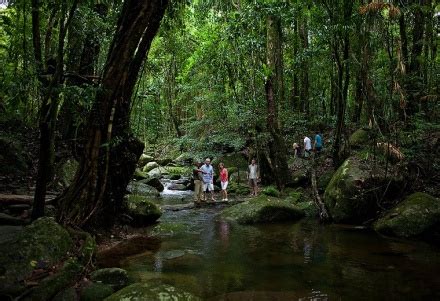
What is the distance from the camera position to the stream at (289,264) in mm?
6375

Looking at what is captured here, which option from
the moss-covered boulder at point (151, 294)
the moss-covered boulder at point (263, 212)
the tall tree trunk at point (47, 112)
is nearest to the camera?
the moss-covered boulder at point (151, 294)

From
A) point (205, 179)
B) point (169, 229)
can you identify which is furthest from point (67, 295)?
point (205, 179)

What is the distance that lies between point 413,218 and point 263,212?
415 centimetres

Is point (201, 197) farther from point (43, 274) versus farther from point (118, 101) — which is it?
point (43, 274)

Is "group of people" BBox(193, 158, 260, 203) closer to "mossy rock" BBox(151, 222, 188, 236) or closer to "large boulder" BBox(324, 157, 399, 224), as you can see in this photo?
"mossy rock" BBox(151, 222, 188, 236)

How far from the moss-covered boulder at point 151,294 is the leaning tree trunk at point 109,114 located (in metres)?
3.13

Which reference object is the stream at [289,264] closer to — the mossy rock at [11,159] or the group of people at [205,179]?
the group of people at [205,179]

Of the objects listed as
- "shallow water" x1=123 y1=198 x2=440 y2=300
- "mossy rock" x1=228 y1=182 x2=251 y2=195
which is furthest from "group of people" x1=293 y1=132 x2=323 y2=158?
"shallow water" x1=123 y1=198 x2=440 y2=300

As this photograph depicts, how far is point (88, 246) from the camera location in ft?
23.0

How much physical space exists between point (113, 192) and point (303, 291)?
494 cm

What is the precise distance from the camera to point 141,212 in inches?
448

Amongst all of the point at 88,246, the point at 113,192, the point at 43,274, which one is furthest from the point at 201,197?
the point at 43,274

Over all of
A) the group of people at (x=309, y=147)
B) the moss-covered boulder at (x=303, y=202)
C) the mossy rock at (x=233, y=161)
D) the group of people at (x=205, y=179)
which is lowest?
the moss-covered boulder at (x=303, y=202)

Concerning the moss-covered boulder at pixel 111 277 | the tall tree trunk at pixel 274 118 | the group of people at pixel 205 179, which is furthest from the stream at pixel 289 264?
the tall tree trunk at pixel 274 118
